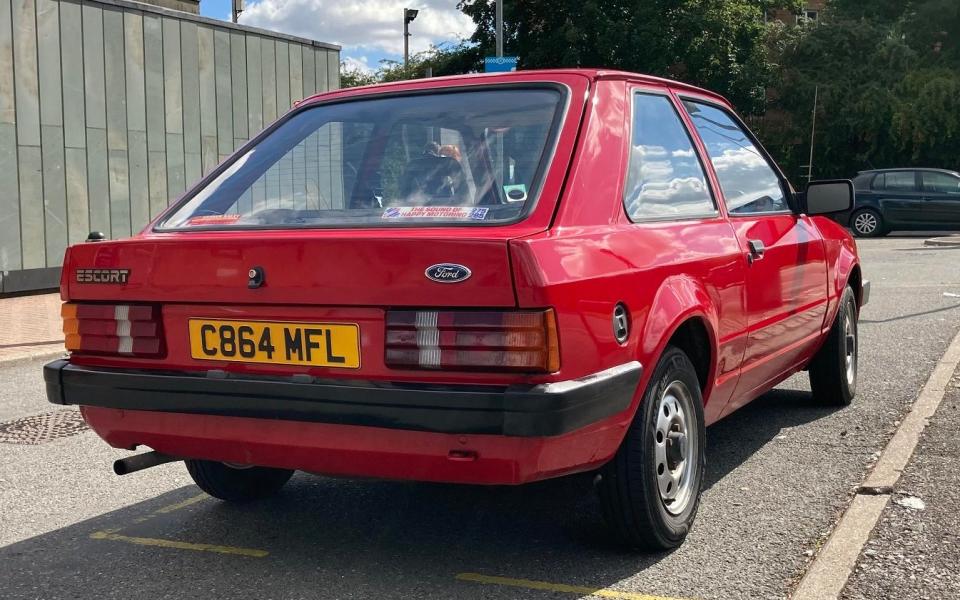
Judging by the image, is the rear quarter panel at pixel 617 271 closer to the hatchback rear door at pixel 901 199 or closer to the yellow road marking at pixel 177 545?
the yellow road marking at pixel 177 545

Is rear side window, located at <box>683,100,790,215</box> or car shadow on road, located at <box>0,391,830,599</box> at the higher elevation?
rear side window, located at <box>683,100,790,215</box>

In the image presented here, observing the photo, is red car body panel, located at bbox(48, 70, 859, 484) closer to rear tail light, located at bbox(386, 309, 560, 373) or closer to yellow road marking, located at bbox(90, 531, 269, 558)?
rear tail light, located at bbox(386, 309, 560, 373)

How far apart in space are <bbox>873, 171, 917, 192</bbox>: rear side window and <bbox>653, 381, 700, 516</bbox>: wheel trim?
23157 mm

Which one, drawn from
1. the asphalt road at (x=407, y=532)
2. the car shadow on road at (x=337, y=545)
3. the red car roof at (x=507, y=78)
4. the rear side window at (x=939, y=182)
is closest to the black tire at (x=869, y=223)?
the rear side window at (x=939, y=182)

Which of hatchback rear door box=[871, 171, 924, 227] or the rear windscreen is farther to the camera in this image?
hatchback rear door box=[871, 171, 924, 227]

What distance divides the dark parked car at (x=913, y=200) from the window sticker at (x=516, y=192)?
23.3 meters

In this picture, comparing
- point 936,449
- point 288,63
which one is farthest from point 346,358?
point 288,63

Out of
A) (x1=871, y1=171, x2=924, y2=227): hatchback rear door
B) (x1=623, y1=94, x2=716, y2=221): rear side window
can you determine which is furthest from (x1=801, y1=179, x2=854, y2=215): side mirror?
(x1=871, y1=171, x2=924, y2=227): hatchback rear door

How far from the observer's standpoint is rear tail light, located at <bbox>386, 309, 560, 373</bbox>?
3.13 meters

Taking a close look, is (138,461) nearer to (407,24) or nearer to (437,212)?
(437,212)

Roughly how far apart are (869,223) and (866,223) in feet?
0.22

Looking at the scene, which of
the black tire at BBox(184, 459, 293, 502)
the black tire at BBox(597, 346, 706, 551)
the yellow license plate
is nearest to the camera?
the yellow license plate

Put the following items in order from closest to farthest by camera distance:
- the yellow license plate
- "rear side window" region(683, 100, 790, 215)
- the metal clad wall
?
the yellow license plate < "rear side window" region(683, 100, 790, 215) < the metal clad wall

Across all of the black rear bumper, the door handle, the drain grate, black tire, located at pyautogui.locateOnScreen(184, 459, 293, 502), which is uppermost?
the door handle
